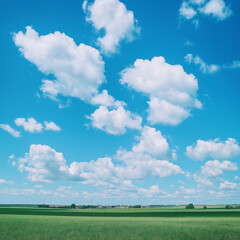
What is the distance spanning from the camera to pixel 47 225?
40.9 m

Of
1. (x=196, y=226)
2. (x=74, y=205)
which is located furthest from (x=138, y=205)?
(x=196, y=226)

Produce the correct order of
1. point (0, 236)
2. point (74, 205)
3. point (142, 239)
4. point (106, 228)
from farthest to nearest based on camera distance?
point (74, 205) → point (106, 228) → point (0, 236) → point (142, 239)

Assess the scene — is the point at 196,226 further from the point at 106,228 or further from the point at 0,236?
the point at 0,236

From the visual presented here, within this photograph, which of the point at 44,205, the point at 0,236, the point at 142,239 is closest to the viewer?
the point at 142,239

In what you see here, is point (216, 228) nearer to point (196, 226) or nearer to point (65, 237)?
point (196, 226)

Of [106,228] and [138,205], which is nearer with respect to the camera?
[106,228]

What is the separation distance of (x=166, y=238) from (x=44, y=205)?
180 meters

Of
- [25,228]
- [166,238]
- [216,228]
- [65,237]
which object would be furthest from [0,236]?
[216,228]

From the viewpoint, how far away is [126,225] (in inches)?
1587

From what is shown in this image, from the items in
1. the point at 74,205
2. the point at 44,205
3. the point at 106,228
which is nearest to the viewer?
the point at 106,228

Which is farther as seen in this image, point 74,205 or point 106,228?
point 74,205

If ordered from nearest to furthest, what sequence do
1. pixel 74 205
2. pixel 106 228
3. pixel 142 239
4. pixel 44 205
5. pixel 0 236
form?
pixel 142 239 < pixel 0 236 < pixel 106 228 < pixel 74 205 < pixel 44 205

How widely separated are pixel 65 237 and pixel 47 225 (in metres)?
7.26

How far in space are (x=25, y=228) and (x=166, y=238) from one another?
22.9 m
